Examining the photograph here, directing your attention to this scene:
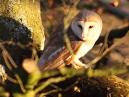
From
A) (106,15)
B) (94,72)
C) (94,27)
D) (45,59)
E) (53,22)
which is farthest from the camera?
(106,15)

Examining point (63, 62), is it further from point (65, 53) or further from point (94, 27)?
point (94, 27)

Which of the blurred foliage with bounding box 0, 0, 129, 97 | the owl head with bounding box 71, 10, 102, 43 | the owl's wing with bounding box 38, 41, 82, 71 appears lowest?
the blurred foliage with bounding box 0, 0, 129, 97

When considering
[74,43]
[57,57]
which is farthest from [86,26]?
[57,57]

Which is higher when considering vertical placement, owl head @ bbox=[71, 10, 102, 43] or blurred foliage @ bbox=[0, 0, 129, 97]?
owl head @ bbox=[71, 10, 102, 43]

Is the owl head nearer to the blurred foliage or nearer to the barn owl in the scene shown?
the barn owl

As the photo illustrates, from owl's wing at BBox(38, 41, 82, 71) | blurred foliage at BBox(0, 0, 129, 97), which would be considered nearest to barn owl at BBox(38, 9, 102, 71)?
owl's wing at BBox(38, 41, 82, 71)

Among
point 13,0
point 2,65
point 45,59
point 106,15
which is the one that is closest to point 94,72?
point 45,59
